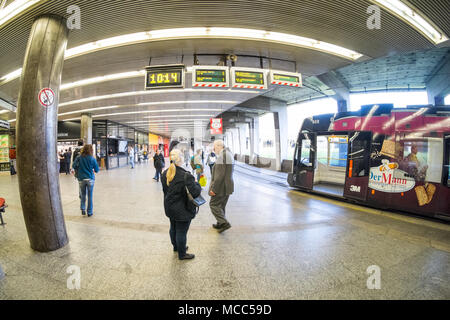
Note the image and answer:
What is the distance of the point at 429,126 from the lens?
4316mm

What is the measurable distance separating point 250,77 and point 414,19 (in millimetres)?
3631

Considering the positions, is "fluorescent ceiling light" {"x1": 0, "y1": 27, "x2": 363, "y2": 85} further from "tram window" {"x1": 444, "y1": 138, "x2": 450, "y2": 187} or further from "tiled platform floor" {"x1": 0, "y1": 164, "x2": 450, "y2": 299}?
"tiled platform floor" {"x1": 0, "y1": 164, "x2": 450, "y2": 299}

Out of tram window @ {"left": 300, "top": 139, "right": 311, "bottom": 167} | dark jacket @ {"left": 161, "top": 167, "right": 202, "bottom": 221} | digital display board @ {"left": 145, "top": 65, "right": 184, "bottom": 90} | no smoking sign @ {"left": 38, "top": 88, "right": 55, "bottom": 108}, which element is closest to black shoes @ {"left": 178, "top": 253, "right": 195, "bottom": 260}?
dark jacket @ {"left": 161, "top": 167, "right": 202, "bottom": 221}

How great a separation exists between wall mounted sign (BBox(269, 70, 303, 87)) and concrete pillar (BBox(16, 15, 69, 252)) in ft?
15.7

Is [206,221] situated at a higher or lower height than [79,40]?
lower

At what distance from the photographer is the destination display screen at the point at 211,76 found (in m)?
4.83

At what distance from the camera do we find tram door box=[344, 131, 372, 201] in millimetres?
5199

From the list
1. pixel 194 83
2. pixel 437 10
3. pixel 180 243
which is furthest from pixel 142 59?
pixel 437 10

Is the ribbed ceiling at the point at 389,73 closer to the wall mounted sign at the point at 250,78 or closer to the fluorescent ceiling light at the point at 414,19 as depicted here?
the fluorescent ceiling light at the point at 414,19

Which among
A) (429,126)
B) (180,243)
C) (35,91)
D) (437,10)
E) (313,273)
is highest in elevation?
(437,10)

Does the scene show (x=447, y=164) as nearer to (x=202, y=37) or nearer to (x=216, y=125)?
(x=202, y=37)

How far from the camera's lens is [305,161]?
6.97 m
